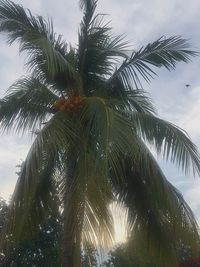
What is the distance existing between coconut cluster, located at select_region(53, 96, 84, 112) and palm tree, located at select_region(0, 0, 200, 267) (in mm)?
20

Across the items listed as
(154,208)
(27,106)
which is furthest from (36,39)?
(154,208)

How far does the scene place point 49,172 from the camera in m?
9.90

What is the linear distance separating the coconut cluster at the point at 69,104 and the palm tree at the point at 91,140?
20mm

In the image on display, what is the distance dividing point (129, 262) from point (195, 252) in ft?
79.2

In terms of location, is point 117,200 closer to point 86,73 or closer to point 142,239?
point 142,239

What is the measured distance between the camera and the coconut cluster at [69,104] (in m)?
8.75

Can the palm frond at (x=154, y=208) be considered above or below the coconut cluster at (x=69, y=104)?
below

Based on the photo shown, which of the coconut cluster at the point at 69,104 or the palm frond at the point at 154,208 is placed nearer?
the palm frond at the point at 154,208

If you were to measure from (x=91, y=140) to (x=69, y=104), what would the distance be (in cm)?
94

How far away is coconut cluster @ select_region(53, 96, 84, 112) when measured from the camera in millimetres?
8750

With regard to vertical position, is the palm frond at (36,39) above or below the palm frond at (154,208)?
above

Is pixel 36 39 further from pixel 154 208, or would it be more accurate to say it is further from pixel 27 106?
pixel 154 208

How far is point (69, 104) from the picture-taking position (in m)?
8.81

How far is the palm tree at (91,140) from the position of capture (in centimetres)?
751
